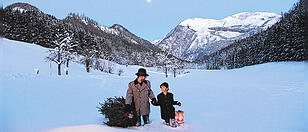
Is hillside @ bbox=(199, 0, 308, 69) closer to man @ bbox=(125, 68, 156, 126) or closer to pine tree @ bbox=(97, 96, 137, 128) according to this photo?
man @ bbox=(125, 68, 156, 126)

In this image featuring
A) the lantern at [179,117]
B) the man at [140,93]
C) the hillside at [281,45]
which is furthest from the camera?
the hillside at [281,45]

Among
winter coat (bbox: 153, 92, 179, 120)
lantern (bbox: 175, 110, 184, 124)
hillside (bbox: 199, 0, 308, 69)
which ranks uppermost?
hillside (bbox: 199, 0, 308, 69)

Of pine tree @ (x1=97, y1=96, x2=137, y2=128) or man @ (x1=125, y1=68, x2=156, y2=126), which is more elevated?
man @ (x1=125, y1=68, x2=156, y2=126)

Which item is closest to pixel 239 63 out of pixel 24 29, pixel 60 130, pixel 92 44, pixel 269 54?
pixel 269 54

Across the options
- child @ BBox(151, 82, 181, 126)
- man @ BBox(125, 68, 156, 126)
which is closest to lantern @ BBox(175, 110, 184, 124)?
child @ BBox(151, 82, 181, 126)

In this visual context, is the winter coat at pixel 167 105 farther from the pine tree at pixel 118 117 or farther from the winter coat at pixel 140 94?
the pine tree at pixel 118 117

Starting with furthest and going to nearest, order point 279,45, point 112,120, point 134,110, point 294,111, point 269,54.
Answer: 1. point 269,54
2. point 279,45
3. point 294,111
4. point 134,110
5. point 112,120

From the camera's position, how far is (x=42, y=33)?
4422 centimetres

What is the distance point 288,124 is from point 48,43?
54208mm

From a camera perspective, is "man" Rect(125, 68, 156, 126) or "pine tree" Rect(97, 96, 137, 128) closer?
"pine tree" Rect(97, 96, 137, 128)

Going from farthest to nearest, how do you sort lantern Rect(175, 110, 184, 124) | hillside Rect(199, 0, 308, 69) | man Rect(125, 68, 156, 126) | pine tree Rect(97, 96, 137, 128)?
hillside Rect(199, 0, 308, 69) < lantern Rect(175, 110, 184, 124) < man Rect(125, 68, 156, 126) < pine tree Rect(97, 96, 137, 128)

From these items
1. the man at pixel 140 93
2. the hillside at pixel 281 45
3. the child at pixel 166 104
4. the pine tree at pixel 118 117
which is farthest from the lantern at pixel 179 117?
the hillside at pixel 281 45

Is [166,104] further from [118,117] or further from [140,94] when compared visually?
[118,117]

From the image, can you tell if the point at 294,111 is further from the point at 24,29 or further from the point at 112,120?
the point at 24,29
